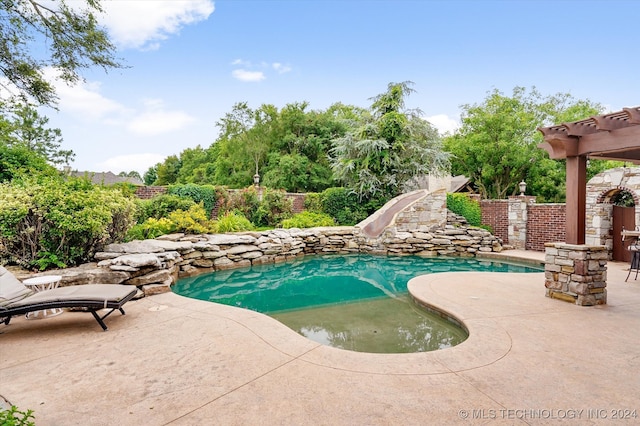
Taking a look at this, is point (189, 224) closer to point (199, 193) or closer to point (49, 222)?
point (199, 193)

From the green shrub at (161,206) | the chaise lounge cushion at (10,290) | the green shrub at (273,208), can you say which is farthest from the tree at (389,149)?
the chaise lounge cushion at (10,290)

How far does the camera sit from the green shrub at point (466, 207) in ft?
43.7

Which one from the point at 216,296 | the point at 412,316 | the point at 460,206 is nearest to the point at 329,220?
the point at 460,206

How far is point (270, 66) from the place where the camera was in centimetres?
1708

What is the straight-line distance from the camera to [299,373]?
2865mm

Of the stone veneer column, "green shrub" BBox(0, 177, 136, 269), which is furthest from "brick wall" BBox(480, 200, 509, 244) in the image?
"green shrub" BBox(0, 177, 136, 269)

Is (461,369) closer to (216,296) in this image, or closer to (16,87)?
(216,296)

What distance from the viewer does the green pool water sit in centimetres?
428

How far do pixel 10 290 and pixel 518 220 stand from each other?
13790mm

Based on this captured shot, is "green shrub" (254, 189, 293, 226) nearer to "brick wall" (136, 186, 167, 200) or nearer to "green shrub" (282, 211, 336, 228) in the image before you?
"green shrub" (282, 211, 336, 228)

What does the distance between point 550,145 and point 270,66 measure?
48.5 ft

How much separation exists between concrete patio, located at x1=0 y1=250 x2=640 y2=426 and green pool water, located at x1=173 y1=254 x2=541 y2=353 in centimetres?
64

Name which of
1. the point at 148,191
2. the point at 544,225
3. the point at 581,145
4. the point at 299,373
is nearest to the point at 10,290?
the point at 299,373

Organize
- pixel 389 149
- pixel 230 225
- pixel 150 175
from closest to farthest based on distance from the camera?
1. pixel 230 225
2. pixel 389 149
3. pixel 150 175
